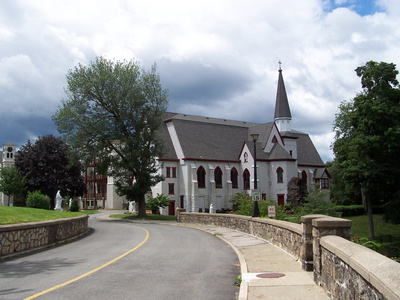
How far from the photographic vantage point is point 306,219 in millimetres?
9023

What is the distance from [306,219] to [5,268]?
8274mm

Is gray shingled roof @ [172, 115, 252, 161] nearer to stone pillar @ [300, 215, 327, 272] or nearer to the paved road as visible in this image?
the paved road

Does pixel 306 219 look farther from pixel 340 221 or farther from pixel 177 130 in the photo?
pixel 177 130

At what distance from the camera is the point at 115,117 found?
4072cm

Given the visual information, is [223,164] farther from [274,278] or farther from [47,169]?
[274,278]

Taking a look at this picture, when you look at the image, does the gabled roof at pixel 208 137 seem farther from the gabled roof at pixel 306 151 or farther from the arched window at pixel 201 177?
the gabled roof at pixel 306 151

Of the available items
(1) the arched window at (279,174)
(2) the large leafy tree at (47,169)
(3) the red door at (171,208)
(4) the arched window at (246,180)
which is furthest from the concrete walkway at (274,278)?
(2) the large leafy tree at (47,169)

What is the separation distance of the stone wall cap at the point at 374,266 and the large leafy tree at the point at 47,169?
5843 centimetres

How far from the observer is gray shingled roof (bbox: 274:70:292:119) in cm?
6950

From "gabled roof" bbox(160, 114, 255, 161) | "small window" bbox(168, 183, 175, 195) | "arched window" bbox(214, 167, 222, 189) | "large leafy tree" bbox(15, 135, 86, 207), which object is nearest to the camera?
"small window" bbox(168, 183, 175, 195)

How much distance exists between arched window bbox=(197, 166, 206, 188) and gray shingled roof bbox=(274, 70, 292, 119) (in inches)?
773

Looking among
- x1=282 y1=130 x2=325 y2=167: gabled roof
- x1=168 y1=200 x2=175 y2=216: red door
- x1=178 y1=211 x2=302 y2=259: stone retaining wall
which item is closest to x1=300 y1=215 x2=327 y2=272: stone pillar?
x1=178 y1=211 x2=302 y2=259: stone retaining wall

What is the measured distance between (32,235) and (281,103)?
195ft

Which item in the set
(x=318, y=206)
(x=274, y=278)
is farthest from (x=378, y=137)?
(x=274, y=278)
